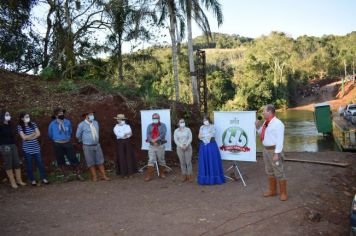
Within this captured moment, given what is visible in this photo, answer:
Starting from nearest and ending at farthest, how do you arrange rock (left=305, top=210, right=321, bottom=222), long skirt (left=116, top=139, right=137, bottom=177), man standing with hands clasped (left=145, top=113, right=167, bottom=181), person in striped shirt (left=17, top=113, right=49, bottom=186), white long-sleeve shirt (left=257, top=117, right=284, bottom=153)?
rock (left=305, top=210, right=321, bottom=222) < white long-sleeve shirt (left=257, top=117, right=284, bottom=153) < person in striped shirt (left=17, top=113, right=49, bottom=186) < man standing with hands clasped (left=145, top=113, right=167, bottom=181) < long skirt (left=116, top=139, right=137, bottom=177)

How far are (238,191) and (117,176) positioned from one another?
141 inches

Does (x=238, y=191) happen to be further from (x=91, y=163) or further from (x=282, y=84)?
(x=282, y=84)

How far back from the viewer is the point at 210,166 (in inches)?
349

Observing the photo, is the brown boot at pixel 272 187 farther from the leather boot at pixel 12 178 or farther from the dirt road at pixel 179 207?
the leather boot at pixel 12 178

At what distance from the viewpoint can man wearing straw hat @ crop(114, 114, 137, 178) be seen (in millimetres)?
9938

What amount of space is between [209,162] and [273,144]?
6.61 ft

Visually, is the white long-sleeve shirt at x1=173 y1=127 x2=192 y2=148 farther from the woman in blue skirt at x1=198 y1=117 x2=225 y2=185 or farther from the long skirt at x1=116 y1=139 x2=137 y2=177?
the long skirt at x1=116 y1=139 x2=137 y2=177

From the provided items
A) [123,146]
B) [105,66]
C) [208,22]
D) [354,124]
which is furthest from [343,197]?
[354,124]

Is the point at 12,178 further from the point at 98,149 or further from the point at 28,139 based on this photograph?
the point at 98,149

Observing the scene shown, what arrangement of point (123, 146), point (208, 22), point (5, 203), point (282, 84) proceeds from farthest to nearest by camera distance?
point (282, 84) → point (208, 22) → point (123, 146) → point (5, 203)

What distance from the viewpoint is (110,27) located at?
69.5ft

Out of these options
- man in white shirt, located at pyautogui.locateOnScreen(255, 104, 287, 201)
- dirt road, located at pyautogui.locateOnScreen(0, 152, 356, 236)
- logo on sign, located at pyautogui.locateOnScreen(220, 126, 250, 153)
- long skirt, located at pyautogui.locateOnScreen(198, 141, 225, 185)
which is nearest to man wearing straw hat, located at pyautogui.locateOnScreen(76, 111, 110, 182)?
dirt road, located at pyautogui.locateOnScreen(0, 152, 356, 236)

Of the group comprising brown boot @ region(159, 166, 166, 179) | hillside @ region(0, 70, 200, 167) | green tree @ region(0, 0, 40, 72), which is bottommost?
brown boot @ region(159, 166, 166, 179)

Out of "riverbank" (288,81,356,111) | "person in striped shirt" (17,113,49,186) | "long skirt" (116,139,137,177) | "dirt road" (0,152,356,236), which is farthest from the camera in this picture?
"riverbank" (288,81,356,111)
